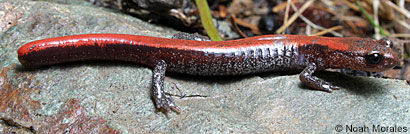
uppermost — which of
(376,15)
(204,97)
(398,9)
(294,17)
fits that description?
(398,9)

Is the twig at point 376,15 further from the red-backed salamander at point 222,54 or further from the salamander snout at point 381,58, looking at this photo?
the salamander snout at point 381,58

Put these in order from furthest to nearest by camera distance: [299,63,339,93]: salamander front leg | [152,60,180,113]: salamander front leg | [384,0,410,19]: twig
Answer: [384,0,410,19]: twig < [299,63,339,93]: salamander front leg < [152,60,180,113]: salamander front leg

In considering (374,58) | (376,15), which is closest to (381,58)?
(374,58)

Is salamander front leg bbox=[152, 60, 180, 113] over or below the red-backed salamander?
below

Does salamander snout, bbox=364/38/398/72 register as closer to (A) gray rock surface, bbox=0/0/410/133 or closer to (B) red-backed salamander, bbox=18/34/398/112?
(B) red-backed salamander, bbox=18/34/398/112

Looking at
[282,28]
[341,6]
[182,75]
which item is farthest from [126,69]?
[341,6]

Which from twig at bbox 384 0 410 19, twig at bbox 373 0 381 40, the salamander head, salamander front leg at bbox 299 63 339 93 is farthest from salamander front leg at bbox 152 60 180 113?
twig at bbox 384 0 410 19

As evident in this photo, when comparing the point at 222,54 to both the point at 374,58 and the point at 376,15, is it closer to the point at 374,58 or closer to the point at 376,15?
the point at 374,58
